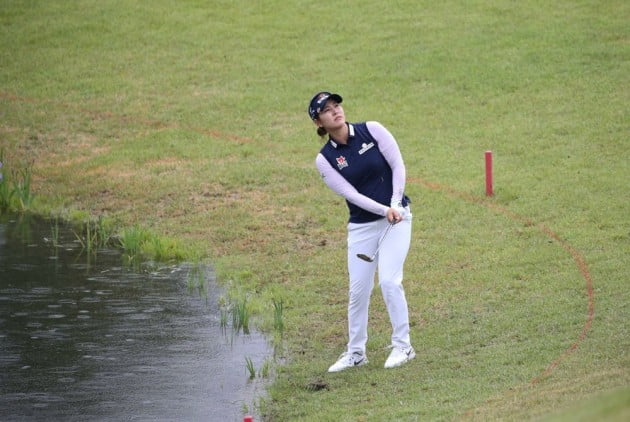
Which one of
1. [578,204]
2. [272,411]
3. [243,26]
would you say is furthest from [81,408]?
[243,26]

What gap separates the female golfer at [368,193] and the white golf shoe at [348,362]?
0.31 metres

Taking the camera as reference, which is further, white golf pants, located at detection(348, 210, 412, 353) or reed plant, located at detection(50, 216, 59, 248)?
reed plant, located at detection(50, 216, 59, 248)

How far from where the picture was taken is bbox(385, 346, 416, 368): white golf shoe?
8.98 metres

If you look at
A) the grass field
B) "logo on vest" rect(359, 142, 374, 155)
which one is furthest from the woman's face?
the grass field

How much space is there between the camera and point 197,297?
11727 millimetres

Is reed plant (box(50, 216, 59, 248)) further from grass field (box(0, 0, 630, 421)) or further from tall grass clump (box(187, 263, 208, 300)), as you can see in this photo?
tall grass clump (box(187, 263, 208, 300))

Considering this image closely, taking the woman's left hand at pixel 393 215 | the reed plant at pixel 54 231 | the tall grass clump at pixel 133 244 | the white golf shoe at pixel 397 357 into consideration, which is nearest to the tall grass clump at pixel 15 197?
the reed plant at pixel 54 231

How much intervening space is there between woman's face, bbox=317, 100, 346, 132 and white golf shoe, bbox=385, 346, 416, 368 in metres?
1.90

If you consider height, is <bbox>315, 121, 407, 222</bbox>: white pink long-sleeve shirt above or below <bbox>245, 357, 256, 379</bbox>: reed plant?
above

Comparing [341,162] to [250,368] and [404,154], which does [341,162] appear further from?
[404,154]

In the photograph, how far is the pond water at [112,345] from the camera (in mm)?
8711

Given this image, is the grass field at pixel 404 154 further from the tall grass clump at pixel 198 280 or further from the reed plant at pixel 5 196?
the reed plant at pixel 5 196

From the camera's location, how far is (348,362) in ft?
30.0

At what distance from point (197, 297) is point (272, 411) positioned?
3441 mm
